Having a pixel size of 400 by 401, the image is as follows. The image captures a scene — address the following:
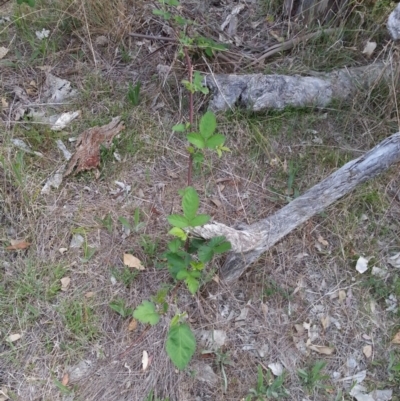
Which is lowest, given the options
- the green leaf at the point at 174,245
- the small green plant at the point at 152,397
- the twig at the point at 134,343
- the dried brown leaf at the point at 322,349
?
the small green plant at the point at 152,397

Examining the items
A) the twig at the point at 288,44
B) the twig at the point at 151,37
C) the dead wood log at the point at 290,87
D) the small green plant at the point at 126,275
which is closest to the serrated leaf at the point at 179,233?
the small green plant at the point at 126,275

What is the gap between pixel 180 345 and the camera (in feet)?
5.38

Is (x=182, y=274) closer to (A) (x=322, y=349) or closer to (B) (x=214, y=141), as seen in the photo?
(B) (x=214, y=141)

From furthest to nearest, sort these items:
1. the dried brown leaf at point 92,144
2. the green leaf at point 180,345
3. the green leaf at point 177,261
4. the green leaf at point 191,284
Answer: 1. the dried brown leaf at point 92,144
2. the green leaf at point 177,261
3. the green leaf at point 191,284
4. the green leaf at point 180,345

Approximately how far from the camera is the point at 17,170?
91.0 inches

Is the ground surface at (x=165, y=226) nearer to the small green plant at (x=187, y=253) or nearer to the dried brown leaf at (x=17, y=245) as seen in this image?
the dried brown leaf at (x=17, y=245)

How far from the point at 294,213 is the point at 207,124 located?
2.07 feet

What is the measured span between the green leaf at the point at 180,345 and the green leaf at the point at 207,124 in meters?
0.76

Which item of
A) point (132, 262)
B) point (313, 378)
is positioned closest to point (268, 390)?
point (313, 378)

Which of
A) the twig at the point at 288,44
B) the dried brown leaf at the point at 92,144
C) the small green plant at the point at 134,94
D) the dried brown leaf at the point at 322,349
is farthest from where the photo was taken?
the twig at the point at 288,44

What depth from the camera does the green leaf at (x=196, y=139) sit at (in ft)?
5.96

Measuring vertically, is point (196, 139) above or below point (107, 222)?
above

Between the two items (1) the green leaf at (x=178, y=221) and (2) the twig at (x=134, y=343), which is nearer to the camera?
(1) the green leaf at (x=178, y=221)

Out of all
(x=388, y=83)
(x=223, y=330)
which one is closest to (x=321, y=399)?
(x=223, y=330)
